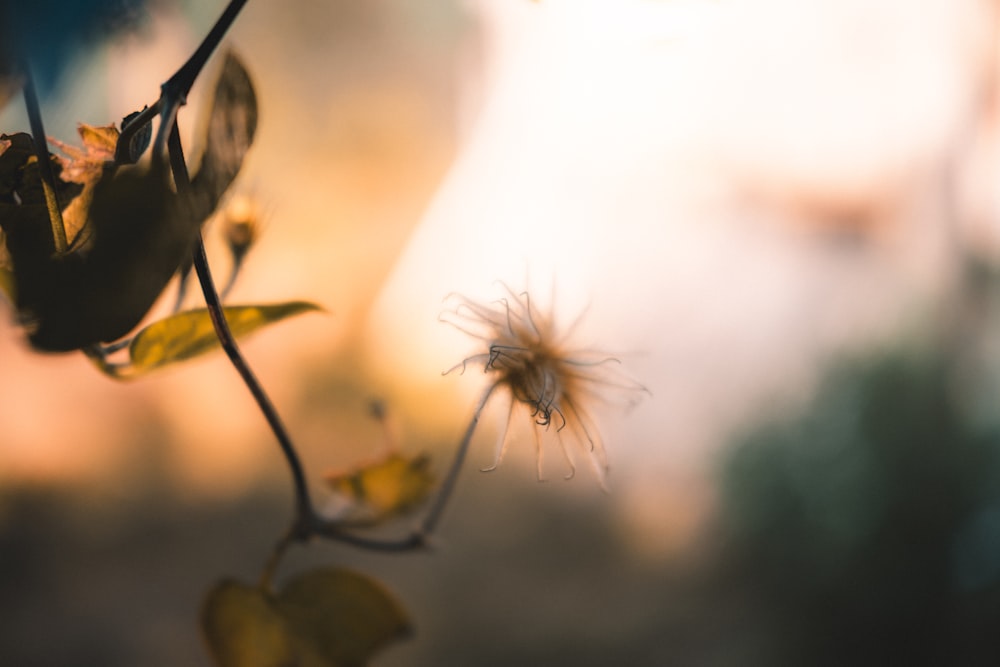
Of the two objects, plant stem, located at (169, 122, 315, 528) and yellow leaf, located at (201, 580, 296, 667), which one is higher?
plant stem, located at (169, 122, 315, 528)

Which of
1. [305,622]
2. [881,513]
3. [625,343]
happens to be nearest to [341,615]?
[305,622]

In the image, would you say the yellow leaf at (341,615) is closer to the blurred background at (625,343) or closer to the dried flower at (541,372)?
the dried flower at (541,372)

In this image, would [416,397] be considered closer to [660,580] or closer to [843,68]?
[660,580]

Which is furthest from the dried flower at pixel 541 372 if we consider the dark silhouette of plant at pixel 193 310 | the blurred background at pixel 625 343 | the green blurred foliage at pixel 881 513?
the green blurred foliage at pixel 881 513

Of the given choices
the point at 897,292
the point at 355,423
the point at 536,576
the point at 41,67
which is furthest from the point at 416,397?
the point at 41,67

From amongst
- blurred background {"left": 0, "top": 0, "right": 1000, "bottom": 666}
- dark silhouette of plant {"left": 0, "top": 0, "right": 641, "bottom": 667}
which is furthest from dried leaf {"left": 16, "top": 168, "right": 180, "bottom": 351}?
blurred background {"left": 0, "top": 0, "right": 1000, "bottom": 666}

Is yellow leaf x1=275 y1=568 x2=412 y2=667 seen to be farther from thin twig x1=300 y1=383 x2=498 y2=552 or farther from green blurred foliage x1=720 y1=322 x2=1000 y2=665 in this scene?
green blurred foliage x1=720 y1=322 x2=1000 y2=665

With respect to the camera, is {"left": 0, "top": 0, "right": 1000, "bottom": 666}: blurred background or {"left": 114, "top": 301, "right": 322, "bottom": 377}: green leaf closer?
{"left": 114, "top": 301, "right": 322, "bottom": 377}: green leaf
